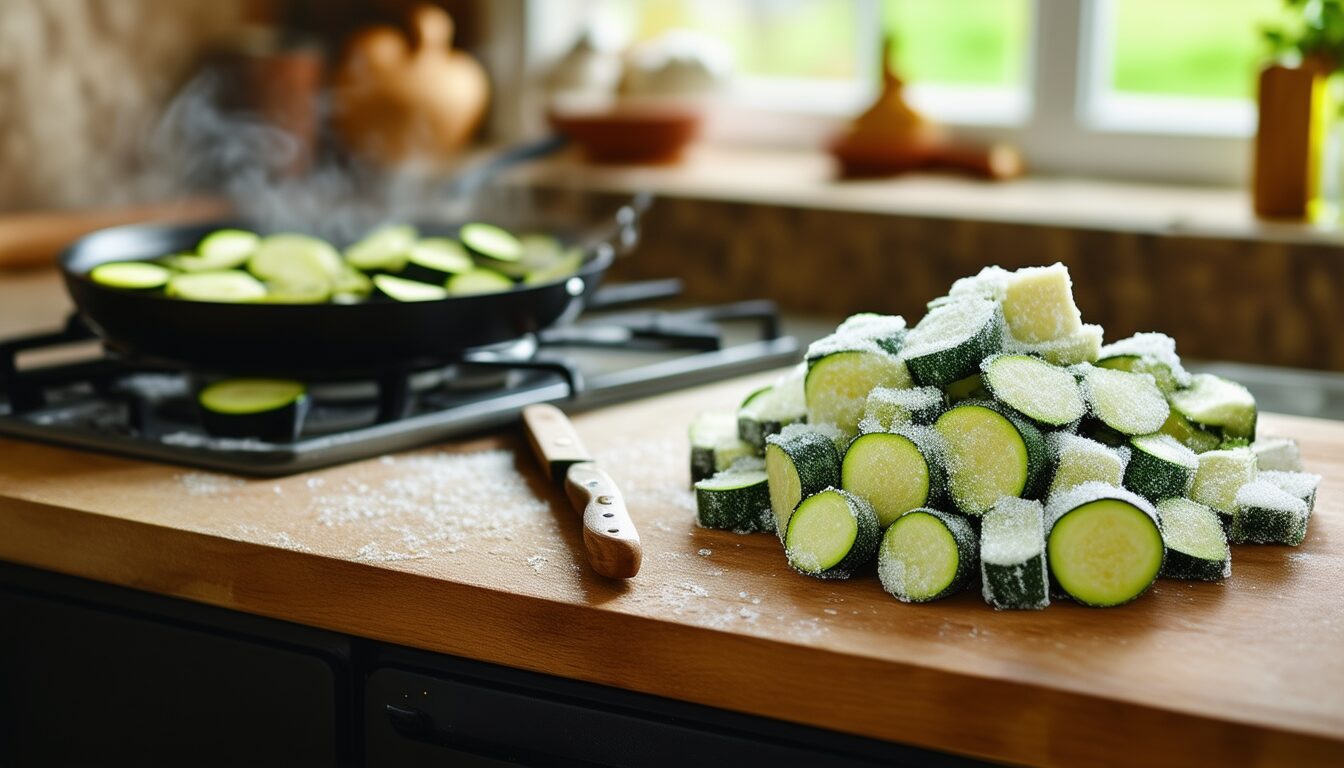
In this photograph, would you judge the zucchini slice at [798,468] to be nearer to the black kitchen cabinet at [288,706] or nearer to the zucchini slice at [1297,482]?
the black kitchen cabinet at [288,706]

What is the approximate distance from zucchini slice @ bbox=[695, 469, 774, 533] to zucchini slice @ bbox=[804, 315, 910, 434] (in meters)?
0.08

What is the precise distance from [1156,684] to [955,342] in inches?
12.2

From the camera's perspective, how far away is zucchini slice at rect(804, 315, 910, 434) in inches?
43.8

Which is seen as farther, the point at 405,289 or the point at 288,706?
the point at 405,289

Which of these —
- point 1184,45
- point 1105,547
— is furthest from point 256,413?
point 1184,45

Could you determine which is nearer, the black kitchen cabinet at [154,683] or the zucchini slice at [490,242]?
the black kitchen cabinet at [154,683]

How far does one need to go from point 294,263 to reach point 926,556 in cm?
91

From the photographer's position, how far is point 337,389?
154 centimetres

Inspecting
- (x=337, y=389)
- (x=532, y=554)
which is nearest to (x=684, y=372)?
(x=337, y=389)

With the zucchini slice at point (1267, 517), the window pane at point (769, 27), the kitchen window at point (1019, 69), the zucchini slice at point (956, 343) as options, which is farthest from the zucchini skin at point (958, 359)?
the window pane at point (769, 27)

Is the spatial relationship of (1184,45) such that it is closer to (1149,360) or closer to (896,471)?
(1149,360)

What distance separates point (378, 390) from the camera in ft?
4.91

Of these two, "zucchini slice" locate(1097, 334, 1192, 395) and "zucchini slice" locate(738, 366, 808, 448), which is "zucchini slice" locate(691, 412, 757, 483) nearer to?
"zucchini slice" locate(738, 366, 808, 448)

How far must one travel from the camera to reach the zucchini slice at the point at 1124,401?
3.51 ft
